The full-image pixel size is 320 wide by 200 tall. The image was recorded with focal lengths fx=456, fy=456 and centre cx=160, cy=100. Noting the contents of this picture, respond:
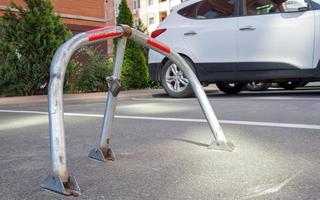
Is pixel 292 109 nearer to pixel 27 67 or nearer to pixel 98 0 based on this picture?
pixel 27 67

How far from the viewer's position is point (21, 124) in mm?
5695

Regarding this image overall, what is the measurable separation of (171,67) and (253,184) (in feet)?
21.6

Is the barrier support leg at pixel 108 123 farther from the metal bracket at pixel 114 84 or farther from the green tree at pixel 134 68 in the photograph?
the green tree at pixel 134 68

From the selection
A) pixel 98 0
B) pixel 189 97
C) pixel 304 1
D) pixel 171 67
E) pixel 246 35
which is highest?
pixel 98 0

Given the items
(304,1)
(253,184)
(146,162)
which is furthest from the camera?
(304,1)

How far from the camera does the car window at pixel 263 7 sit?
807 cm

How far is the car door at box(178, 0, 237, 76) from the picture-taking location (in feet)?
27.8

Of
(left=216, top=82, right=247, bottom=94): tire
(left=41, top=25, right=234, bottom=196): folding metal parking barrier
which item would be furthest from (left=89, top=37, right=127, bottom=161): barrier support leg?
(left=216, top=82, right=247, bottom=94): tire

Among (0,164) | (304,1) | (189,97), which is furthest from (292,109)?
(0,164)

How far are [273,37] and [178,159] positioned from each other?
5.23m

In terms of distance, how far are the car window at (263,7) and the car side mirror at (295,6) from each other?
123 millimetres

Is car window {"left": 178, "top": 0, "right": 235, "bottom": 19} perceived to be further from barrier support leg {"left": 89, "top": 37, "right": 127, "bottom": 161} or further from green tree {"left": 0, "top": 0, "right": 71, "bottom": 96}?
barrier support leg {"left": 89, "top": 37, "right": 127, "bottom": 161}

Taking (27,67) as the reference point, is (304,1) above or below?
above

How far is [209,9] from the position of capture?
351 inches
